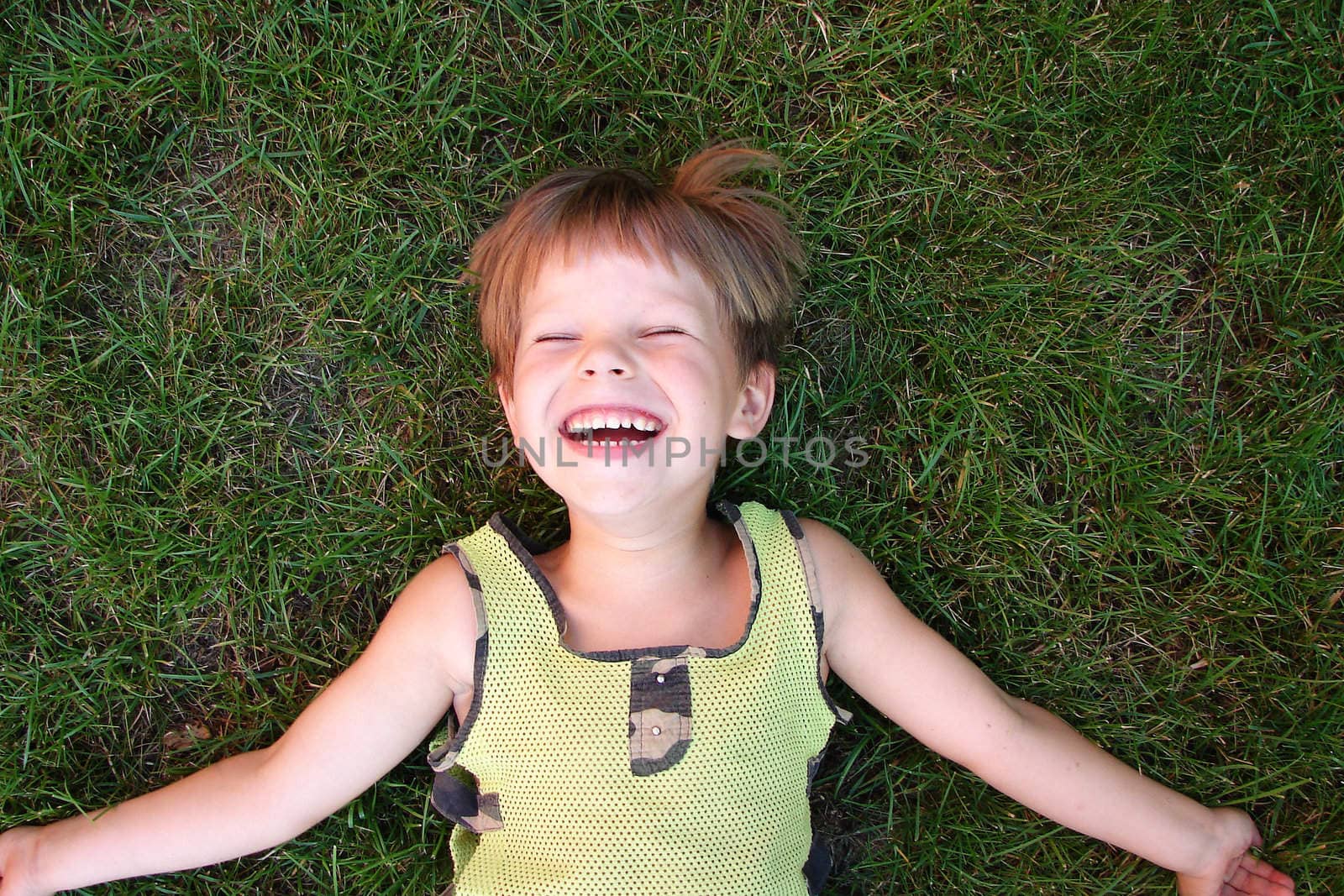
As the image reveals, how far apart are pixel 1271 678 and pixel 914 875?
1140 millimetres

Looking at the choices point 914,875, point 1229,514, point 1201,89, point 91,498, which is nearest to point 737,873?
point 914,875

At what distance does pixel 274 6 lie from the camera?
8.73 feet

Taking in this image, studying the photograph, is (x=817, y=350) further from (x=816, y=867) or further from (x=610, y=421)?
(x=816, y=867)

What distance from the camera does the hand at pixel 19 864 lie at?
2.37 meters

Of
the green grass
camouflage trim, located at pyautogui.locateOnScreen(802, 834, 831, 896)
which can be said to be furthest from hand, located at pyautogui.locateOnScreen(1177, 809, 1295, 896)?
camouflage trim, located at pyautogui.locateOnScreen(802, 834, 831, 896)

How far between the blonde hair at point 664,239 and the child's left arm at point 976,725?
61 centimetres

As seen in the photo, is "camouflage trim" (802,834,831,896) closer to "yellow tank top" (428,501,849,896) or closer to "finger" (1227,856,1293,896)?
"yellow tank top" (428,501,849,896)

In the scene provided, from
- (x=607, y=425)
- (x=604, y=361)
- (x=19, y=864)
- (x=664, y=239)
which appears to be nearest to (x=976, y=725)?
(x=607, y=425)

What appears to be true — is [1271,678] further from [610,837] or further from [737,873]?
[610,837]

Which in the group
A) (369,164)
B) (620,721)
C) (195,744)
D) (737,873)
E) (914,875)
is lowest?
(914,875)

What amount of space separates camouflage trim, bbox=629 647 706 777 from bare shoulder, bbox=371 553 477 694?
0.40 meters

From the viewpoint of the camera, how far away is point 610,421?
2062mm

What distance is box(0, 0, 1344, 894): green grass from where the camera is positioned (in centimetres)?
264

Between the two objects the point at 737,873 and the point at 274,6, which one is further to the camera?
the point at 274,6
